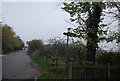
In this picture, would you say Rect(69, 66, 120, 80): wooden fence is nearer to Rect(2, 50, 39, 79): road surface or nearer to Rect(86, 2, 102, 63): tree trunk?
Rect(86, 2, 102, 63): tree trunk

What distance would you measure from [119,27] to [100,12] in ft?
5.96

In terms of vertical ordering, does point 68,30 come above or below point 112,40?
above

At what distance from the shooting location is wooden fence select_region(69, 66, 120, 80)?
9664 millimetres

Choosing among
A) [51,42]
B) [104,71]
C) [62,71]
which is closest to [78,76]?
[104,71]

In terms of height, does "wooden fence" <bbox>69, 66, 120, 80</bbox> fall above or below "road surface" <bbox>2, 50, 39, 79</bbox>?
above

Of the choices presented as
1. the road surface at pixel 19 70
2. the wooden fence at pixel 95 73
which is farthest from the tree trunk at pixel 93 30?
the road surface at pixel 19 70

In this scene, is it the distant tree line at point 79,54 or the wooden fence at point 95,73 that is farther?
the distant tree line at point 79,54

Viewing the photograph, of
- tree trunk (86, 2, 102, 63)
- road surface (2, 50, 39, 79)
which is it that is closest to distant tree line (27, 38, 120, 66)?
tree trunk (86, 2, 102, 63)

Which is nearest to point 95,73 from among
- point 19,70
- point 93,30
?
point 93,30

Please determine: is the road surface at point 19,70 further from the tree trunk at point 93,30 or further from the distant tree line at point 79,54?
the tree trunk at point 93,30

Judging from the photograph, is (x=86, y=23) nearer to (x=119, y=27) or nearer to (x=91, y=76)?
(x=119, y=27)

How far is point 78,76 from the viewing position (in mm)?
9656

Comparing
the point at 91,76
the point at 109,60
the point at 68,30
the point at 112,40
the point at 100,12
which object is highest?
the point at 100,12

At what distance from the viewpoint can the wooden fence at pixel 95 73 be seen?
31.7ft
